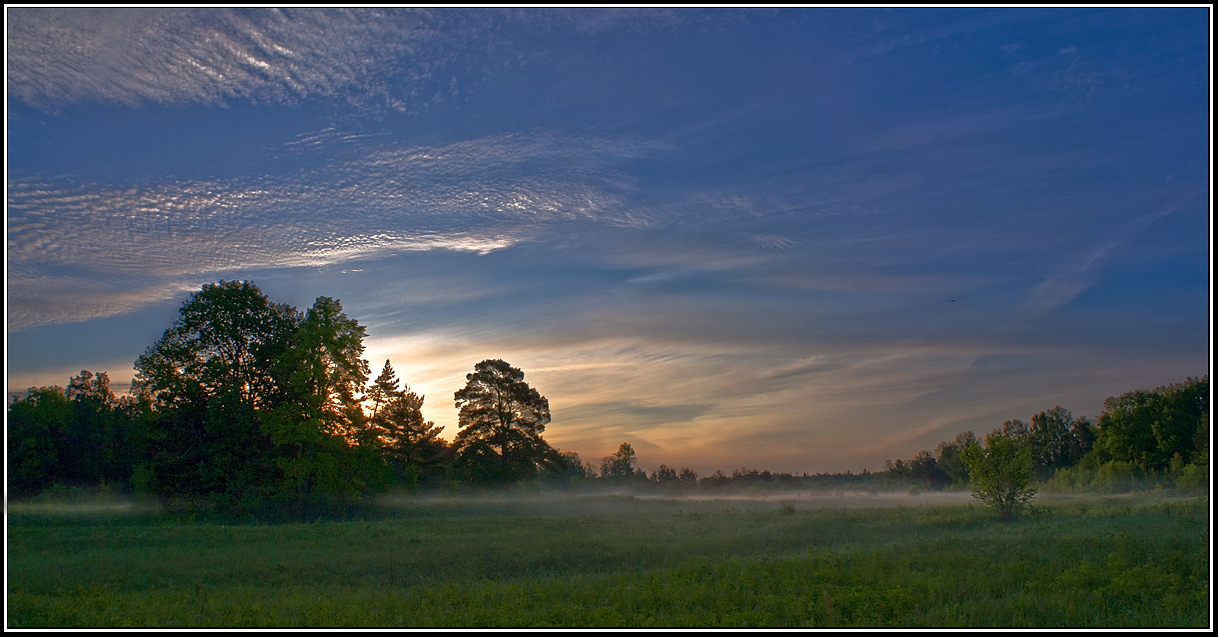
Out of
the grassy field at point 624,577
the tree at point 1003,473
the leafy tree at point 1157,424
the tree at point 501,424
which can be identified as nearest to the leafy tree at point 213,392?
the grassy field at point 624,577

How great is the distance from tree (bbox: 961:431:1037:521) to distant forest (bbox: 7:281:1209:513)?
1.03 feet

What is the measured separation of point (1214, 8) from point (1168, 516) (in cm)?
2111

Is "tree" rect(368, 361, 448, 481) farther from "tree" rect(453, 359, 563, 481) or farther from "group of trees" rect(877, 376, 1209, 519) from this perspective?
"group of trees" rect(877, 376, 1209, 519)

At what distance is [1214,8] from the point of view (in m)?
10.9

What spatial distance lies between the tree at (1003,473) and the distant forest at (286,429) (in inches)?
12.4

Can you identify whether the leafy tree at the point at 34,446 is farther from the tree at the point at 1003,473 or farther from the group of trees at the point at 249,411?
the tree at the point at 1003,473

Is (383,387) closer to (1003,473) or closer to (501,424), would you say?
(501,424)

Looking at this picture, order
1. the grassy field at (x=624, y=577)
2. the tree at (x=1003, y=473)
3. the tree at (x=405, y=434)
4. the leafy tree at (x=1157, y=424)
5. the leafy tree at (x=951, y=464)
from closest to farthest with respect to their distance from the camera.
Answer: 1. the grassy field at (x=624, y=577)
2. the tree at (x=1003, y=473)
3. the tree at (x=405, y=434)
4. the leafy tree at (x=1157, y=424)
5. the leafy tree at (x=951, y=464)

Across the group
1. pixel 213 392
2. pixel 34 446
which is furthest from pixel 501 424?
pixel 34 446

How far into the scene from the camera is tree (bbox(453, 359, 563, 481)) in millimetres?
58781

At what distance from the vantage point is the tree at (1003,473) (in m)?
29.7

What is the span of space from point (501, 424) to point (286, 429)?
2365cm

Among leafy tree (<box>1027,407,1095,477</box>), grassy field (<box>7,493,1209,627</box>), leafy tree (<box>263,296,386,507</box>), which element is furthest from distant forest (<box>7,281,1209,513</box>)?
leafy tree (<box>1027,407,1095,477</box>)

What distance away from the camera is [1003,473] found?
3000 cm
